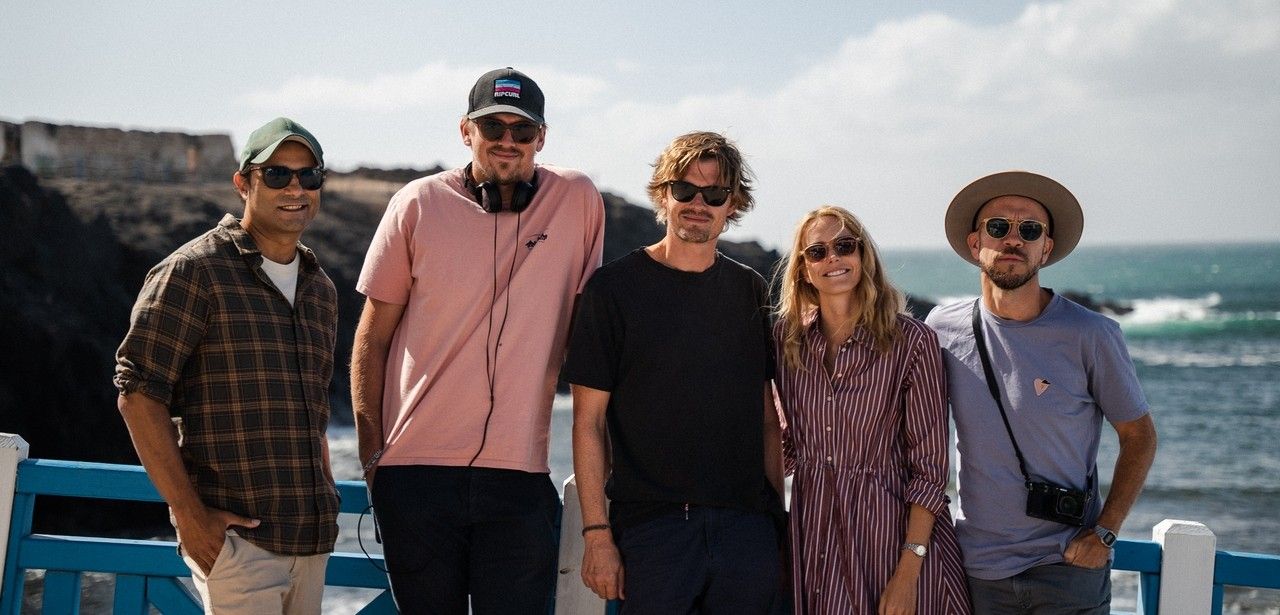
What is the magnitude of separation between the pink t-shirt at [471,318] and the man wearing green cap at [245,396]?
293 millimetres

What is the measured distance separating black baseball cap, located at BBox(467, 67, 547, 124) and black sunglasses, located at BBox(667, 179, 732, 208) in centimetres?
60

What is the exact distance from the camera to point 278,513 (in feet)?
11.8

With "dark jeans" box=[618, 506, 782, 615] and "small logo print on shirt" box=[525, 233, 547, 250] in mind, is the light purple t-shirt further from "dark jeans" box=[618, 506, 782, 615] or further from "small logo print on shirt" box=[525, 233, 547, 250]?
"small logo print on shirt" box=[525, 233, 547, 250]

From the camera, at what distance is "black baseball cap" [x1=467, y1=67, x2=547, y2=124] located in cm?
396

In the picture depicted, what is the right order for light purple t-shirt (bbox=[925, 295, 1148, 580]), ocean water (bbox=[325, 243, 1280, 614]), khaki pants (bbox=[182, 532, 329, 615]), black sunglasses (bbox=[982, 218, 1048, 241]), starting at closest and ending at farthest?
khaki pants (bbox=[182, 532, 329, 615]), light purple t-shirt (bbox=[925, 295, 1148, 580]), black sunglasses (bbox=[982, 218, 1048, 241]), ocean water (bbox=[325, 243, 1280, 614])

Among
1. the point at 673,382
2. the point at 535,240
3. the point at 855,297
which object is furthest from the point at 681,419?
the point at 535,240

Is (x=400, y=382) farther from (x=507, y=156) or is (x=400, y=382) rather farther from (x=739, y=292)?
(x=739, y=292)

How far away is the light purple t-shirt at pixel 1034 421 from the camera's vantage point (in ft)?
12.3

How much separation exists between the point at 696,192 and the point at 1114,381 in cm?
155

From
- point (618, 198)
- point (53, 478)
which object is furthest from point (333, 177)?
point (53, 478)

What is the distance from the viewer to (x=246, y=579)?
11.5 ft

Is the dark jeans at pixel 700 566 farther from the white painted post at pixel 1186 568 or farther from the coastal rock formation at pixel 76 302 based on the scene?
the coastal rock formation at pixel 76 302

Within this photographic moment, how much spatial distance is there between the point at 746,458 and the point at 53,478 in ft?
8.28

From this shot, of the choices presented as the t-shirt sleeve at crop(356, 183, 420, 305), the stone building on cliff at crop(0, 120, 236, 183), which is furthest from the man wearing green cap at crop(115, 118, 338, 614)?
the stone building on cliff at crop(0, 120, 236, 183)
